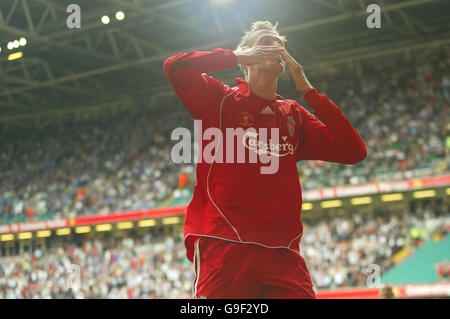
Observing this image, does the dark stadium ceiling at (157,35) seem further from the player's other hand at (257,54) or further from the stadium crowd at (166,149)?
the player's other hand at (257,54)

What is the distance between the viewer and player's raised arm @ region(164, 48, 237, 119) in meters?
2.59

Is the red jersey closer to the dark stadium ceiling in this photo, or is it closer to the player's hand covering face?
the player's hand covering face

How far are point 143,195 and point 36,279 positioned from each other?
4983 mm

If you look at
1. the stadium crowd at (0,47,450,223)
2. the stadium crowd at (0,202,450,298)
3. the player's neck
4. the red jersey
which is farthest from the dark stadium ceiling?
the red jersey

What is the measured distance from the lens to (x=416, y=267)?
587 inches

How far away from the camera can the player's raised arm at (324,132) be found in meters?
2.73

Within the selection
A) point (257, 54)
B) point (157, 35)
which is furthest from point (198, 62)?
point (157, 35)

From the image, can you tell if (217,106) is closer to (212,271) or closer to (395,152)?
(212,271)

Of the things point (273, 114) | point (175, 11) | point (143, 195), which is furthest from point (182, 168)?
point (273, 114)

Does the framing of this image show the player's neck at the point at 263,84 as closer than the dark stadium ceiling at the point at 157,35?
Yes

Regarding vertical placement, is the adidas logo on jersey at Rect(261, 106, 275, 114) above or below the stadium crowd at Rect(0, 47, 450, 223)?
below

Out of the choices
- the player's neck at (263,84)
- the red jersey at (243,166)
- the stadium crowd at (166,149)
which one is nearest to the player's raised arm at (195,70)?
the red jersey at (243,166)

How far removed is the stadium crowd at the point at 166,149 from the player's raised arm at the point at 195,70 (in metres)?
14.7

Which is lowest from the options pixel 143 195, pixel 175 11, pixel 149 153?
pixel 143 195
